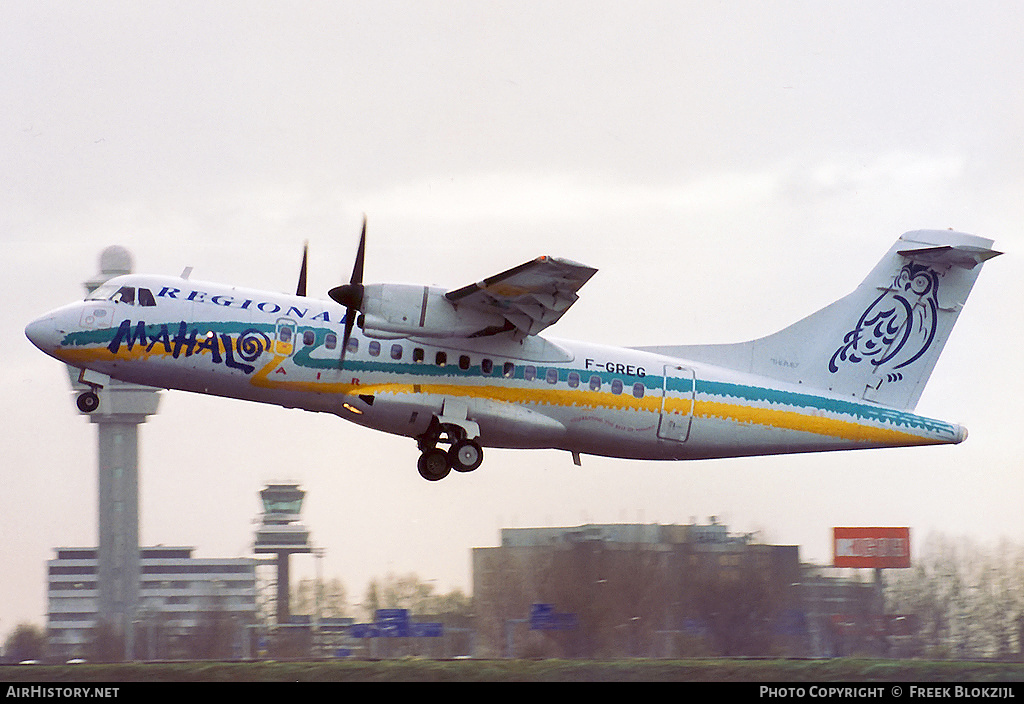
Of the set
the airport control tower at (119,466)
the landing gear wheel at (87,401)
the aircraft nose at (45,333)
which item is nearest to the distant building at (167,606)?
the airport control tower at (119,466)

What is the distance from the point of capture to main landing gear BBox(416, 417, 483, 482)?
2091 cm

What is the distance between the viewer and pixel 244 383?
66.6 ft

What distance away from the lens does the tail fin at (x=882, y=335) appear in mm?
22656

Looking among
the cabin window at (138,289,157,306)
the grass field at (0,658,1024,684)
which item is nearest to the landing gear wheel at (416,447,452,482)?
the grass field at (0,658,1024,684)

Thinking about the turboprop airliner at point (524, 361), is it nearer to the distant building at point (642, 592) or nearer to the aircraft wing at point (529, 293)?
the aircraft wing at point (529, 293)

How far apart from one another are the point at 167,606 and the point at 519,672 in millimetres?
41529

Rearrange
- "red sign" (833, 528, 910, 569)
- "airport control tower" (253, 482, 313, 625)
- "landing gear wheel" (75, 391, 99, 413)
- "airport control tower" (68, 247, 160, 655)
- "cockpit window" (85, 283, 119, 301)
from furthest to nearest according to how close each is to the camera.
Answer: "airport control tower" (68, 247, 160, 655)
"airport control tower" (253, 482, 313, 625)
"red sign" (833, 528, 910, 569)
"landing gear wheel" (75, 391, 99, 413)
"cockpit window" (85, 283, 119, 301)

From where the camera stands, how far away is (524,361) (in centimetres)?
2116

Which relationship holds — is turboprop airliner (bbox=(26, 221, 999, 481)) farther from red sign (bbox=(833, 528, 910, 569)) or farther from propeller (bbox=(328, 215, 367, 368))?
red sign (bbox=(833, 528, 910, 569))

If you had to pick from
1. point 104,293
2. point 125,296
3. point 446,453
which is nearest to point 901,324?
point 446,453

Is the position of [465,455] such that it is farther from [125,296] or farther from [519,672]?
[125,296]

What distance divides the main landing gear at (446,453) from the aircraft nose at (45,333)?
5.88 m

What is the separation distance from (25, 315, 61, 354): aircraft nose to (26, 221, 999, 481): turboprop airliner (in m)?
0.02
